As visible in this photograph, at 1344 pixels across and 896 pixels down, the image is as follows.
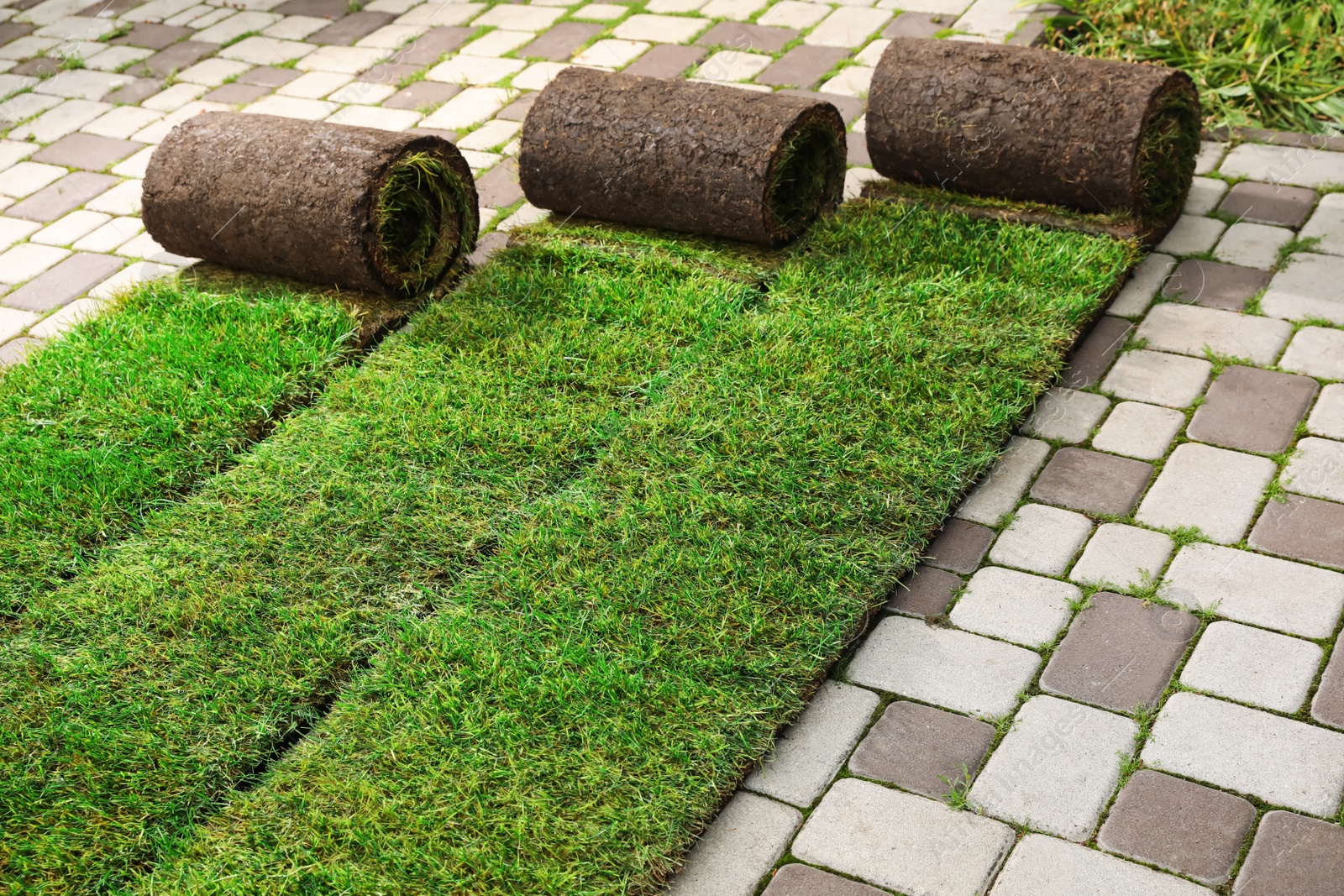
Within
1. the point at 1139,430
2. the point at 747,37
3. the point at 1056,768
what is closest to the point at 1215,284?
the point at 1139,430

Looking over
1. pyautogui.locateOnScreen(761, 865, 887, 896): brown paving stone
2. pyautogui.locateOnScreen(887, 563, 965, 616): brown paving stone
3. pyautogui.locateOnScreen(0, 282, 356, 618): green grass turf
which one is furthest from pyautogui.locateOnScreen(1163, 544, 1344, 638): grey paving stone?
pyautogui.locateOnScreen(0, 282, 356, 618): green grass turf

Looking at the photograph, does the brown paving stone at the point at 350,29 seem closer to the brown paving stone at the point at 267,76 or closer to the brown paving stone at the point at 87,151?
the brown paving stone at the point at 267,76

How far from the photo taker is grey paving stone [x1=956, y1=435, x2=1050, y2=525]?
3.77m

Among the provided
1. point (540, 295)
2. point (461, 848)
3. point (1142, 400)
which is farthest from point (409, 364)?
point (1142, 400)

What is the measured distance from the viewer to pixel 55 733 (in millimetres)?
3184

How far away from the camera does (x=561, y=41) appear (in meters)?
6.99

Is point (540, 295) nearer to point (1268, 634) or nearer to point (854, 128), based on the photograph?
point (854, 128)

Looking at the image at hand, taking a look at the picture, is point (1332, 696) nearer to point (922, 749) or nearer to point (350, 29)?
point (922, 749)

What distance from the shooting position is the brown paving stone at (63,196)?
5879mm

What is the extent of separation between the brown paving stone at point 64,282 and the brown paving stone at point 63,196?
0.51m

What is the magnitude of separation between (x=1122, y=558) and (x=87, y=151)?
17.7 ft

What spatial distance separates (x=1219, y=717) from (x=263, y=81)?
5.87 m

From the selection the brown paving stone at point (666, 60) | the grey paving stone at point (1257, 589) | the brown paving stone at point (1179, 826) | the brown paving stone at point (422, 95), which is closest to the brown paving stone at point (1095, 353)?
the grey paving stone at point (1257, 589)

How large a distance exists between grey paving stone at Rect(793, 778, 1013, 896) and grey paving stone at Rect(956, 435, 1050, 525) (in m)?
1.08
